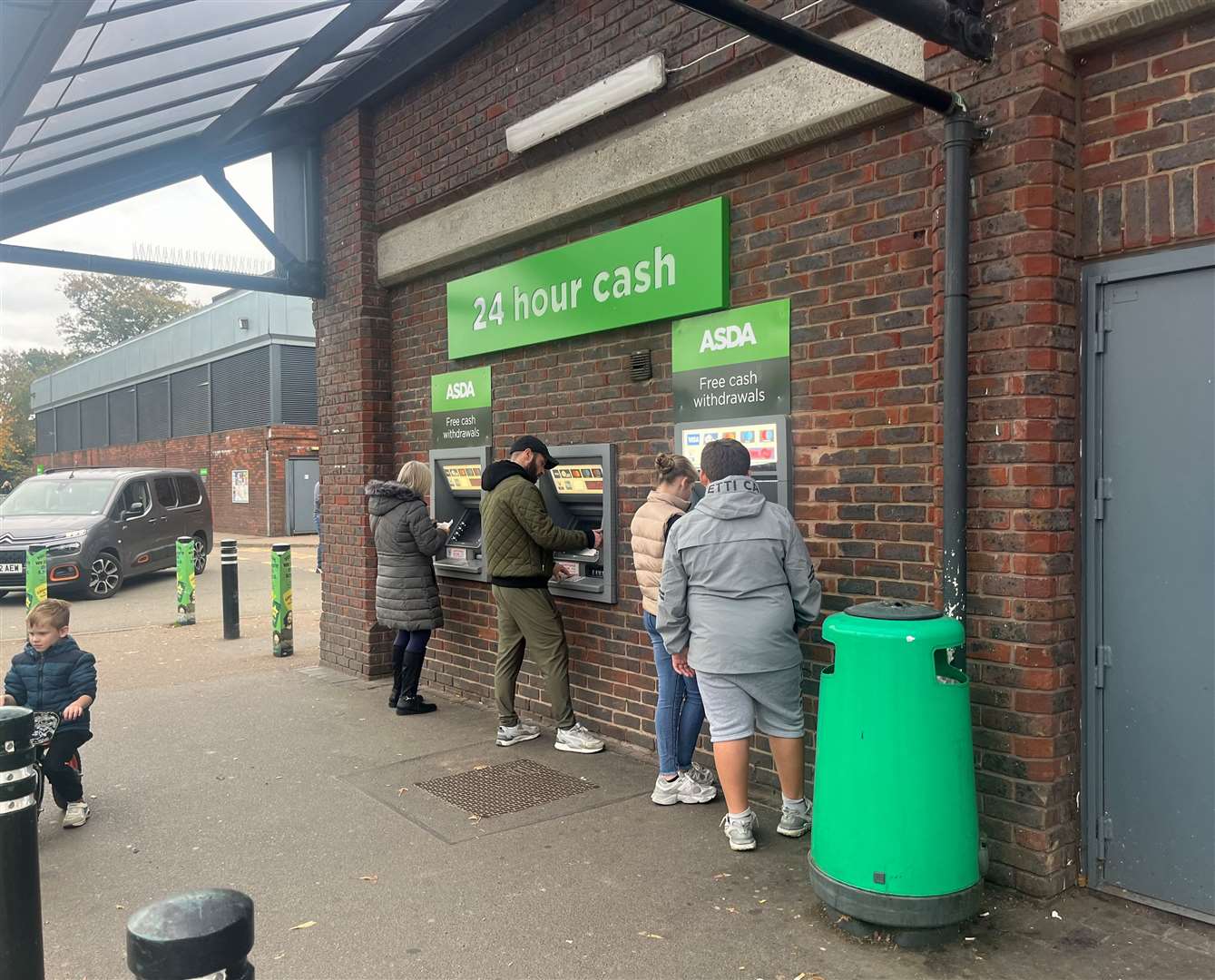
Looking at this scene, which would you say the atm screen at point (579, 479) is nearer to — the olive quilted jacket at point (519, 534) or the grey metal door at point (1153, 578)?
the olive quilted jacket at point (519, 534)

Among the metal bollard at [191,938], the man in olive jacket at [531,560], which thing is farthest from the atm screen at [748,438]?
the metal bollard at [191,938]

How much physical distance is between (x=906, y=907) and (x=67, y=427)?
5021 cm

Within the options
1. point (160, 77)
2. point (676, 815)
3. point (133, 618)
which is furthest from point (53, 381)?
point (676, 815)

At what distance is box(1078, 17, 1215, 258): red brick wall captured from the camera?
10.5 feet

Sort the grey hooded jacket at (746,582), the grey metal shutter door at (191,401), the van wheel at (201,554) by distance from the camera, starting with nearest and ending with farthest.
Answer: the grey hooded jacket at (746,582)
the van wheel at (201,554)
the grey metal shutter door at (191,401)

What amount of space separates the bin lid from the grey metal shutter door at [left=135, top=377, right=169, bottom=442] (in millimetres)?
35033

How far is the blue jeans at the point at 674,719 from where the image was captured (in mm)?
4676

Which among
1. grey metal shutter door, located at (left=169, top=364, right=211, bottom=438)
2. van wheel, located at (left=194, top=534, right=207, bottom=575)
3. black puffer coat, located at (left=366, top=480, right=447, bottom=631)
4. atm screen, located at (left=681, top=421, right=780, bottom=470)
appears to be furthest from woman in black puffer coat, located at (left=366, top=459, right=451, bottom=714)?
grey metal shutter door, located at (left=169, top=364, right=211, bottom=438)

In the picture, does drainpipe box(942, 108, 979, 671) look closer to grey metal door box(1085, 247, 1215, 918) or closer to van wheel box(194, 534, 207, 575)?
grey metal door box(1085, 247, 1215, 918)

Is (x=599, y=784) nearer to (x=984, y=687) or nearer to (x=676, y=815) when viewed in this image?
(x=676, y=815)

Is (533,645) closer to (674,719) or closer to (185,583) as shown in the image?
(674,719)

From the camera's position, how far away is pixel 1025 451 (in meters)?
3.47

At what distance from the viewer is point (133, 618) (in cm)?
1175

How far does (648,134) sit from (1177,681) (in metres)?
3.65
